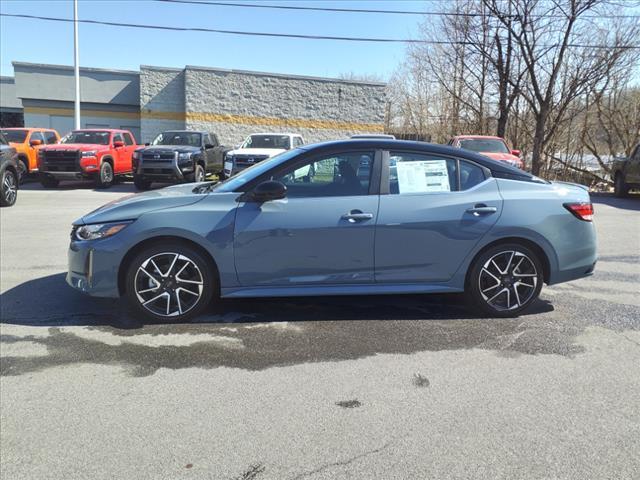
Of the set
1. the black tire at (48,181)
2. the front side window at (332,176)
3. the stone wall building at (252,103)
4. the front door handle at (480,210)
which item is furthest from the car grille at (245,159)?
the stone wall building at (252,103)

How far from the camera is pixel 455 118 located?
29141 mm

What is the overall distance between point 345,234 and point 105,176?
566 inches

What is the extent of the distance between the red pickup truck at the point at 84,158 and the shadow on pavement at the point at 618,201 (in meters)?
15.5

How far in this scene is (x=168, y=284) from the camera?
4.50 metres

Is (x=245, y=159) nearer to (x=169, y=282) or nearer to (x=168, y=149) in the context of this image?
(x=168, y=149)

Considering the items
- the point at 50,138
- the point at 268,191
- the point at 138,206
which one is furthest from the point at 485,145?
the point at 50,138

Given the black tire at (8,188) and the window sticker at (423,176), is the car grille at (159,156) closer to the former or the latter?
the black tire at (8,188)

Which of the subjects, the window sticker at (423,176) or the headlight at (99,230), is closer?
the headlight at (99,230)

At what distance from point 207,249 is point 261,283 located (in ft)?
1.83

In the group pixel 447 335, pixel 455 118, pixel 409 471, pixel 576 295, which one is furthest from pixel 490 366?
pixel 455 118

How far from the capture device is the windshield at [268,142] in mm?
15906

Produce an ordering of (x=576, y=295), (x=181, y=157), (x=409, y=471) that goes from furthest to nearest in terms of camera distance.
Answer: (x=181, y=157)
(x=576, y=295)
(x=409, y=471)

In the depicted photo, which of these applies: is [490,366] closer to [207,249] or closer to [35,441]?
[207,249]

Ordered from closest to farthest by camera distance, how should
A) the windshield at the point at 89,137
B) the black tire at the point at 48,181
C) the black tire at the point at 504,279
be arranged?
the black tire at the point at 504,279 < the black tire at the point at 48,181 < the windshield at the point at 89,137
